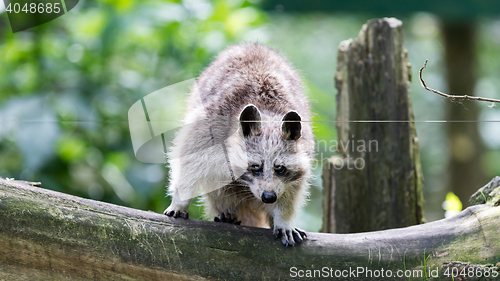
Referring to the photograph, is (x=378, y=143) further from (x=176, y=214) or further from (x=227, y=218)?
(x=176, y=214)

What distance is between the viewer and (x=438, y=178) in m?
6.05

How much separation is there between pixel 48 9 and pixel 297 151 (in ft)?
7.60

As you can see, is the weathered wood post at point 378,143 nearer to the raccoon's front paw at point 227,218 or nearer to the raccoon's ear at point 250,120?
the raccoon's front paw at point 227,218

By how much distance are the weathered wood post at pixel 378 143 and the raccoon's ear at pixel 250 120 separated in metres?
1.02

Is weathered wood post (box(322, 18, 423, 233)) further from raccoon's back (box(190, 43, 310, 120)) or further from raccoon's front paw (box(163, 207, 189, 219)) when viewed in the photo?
raccoon's front paw (box(163, 207, 189, 219))

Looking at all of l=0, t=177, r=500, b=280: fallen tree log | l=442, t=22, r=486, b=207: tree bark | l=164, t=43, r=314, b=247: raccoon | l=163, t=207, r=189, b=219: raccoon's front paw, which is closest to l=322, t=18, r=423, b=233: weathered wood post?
l=164, t=43, r=314, b=247: raccoon

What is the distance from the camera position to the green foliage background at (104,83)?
3.11m

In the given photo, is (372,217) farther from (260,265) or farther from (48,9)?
(48,9)

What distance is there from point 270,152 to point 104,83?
6.41 feet

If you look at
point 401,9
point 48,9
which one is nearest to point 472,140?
point 401,9

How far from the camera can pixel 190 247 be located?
200cm

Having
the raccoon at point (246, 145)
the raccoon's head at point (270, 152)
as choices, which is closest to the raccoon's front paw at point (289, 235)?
the raccoon at point (246, 145)

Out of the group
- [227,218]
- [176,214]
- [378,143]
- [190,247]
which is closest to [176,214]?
[176,214]

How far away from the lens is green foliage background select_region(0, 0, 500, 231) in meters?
3.11
